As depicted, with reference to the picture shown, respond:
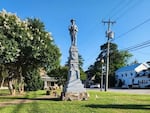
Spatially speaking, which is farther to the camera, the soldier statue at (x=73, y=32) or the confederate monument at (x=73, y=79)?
the soldier statue at (x=73, y=32)

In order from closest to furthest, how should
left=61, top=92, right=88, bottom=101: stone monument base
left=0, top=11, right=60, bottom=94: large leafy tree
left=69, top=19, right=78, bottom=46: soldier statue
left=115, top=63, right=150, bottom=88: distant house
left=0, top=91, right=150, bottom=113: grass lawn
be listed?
left=0, top=91, right=150, bottom=113: grass lawn → left=61, top=92, right=88, bottom=101: stone monument base → left=69, top=19, right=78, bottom=46: soldier statue → left=0, top=11, right=60, bottom=94: large leafy tree → left=115, top=63, right=150, bottom=88: distant house

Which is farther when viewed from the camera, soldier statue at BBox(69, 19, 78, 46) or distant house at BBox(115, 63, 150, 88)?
distant house at BBox(115, 63, 150, 88)

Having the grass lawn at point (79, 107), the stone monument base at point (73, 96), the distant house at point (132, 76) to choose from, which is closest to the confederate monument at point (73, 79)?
the stone monument base at point (73, 96)

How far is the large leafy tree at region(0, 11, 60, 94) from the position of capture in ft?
93.0

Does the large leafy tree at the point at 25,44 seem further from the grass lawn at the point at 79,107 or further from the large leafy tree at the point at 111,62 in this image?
the large leafy tree at the point at 111,62

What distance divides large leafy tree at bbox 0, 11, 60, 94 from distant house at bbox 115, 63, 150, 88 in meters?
63.2

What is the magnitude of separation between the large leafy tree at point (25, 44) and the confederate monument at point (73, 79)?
16.5ft

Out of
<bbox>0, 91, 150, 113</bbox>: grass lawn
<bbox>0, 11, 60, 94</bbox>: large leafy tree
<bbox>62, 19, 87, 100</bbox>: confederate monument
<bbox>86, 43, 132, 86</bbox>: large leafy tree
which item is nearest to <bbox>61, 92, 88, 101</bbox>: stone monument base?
<bbox>62, 19, 87, 100</bbox>: confederate monument

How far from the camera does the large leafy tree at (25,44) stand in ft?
93.0

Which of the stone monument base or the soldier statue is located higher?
the soldier statue

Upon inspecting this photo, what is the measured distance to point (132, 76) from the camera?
341 ft

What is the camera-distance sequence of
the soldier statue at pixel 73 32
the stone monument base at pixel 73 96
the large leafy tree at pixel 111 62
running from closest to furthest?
the stone monument base at pixel 73 96 → the soldier statue at pixel 73 32 → the large leafy tree at pixel 111 62

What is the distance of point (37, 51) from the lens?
1229 inches

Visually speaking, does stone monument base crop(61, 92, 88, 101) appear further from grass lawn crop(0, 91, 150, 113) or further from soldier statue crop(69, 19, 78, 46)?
soldier statue crop(69, 19, 78, 46)
